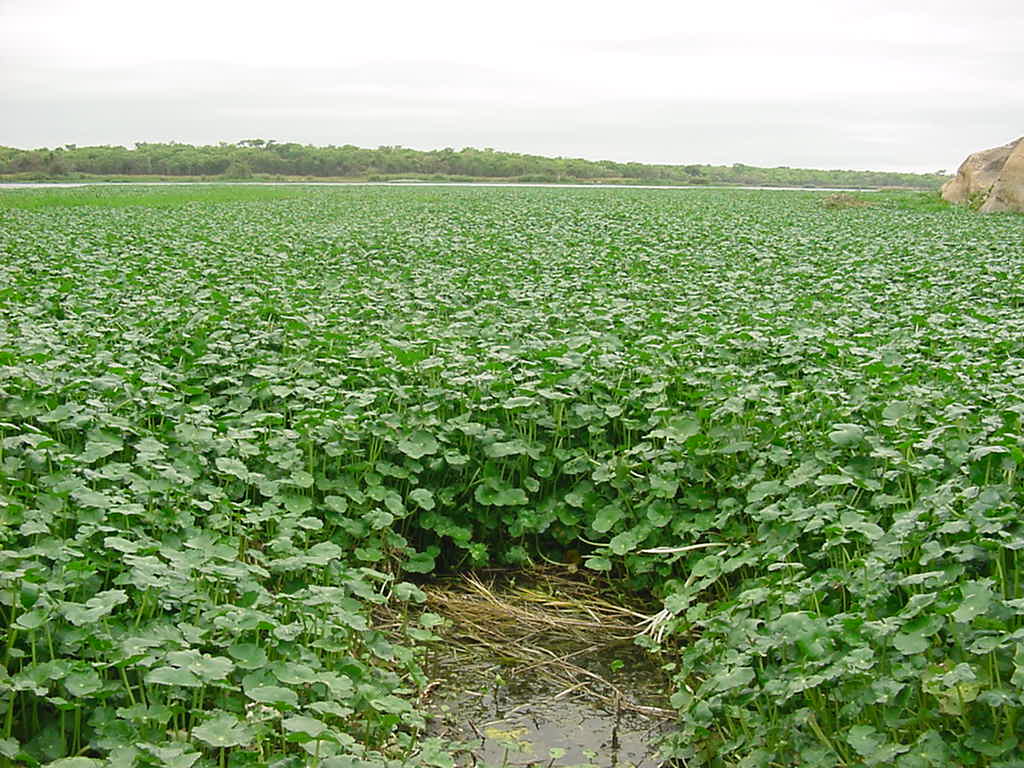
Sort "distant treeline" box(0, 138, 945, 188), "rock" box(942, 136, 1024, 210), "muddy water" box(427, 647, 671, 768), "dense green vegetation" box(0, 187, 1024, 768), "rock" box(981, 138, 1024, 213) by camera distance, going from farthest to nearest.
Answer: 1. "distant treeline" box(0, 138, 945, 188)
2. "rock" box(942, 136, 1024, 210)
3. "rock" box(981, 138, 1024, 213)
4. "muddy water" box(427, 647, 671, 768)
5. "dense green vegetation" box(0, 187, 1024, 768)

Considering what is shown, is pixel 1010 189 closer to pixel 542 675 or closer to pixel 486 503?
pixel 486 503

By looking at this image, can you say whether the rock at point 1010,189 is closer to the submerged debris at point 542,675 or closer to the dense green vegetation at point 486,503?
the dense green vegetation at point 486,503

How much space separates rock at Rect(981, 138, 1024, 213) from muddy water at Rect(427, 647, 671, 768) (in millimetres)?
24143

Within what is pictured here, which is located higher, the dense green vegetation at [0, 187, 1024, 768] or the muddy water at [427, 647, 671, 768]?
the dense green vegetation at [0, 187, 1024, 768]

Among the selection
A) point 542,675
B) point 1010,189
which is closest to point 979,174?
point 1010,189

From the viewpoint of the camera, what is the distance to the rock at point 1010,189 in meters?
24.6

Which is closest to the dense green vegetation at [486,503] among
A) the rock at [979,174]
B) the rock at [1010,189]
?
the rock at [1010,189]

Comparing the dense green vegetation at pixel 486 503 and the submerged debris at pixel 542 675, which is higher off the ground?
the dense green vegetation at pixel 486 503

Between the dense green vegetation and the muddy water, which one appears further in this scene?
the muddy water

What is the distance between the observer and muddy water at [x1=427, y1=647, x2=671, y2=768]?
3.46 meters

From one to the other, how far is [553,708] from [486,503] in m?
1.29

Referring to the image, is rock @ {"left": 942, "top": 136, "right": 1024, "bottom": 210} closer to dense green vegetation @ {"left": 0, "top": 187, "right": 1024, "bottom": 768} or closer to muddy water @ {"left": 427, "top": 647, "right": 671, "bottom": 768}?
dense green vegetation @ {"left": 0, "top": 187, "right": 1024, "bottom": 768}

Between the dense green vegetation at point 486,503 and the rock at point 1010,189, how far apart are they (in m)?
17.5

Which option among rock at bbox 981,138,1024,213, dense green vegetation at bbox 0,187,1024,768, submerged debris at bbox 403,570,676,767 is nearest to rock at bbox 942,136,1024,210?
rock at bbox 981,138,1024,213
